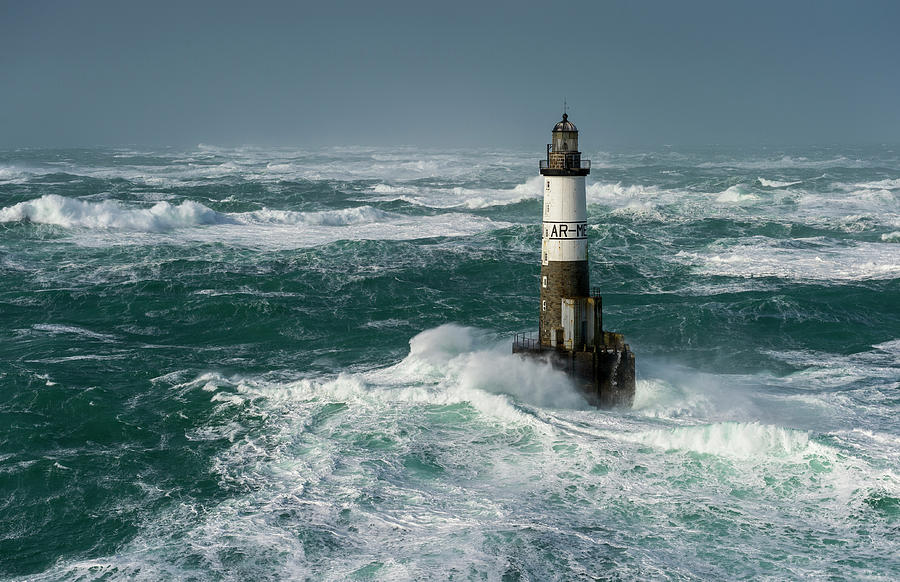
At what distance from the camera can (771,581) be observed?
12.2 m

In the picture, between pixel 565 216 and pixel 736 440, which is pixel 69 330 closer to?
pixel 565 216

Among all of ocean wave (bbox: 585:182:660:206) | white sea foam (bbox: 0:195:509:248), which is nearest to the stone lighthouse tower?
white sea foam (bbox: 0:195:509:248)

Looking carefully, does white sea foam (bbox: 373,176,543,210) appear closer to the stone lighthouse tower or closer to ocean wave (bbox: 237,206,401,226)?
ocean wave (bbox: 237,206,401,226)

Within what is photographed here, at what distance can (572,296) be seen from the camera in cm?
1967

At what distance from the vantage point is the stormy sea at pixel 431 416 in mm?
13242

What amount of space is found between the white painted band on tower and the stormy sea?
2.63 metres

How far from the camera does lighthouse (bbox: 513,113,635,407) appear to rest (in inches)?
758

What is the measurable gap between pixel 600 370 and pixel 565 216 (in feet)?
11.1

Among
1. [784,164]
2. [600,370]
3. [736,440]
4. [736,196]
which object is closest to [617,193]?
[736,196]

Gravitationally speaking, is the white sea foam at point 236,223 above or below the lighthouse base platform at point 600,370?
above

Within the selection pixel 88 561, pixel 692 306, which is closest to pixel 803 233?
pixel 692 306

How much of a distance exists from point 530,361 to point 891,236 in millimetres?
31328

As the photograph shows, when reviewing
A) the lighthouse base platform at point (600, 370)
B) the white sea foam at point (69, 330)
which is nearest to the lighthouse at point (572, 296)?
the lighthouse base platform at point (600, 370)

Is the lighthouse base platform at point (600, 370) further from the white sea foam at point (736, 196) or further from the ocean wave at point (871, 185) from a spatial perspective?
the ocean wave at point (871, 185)
